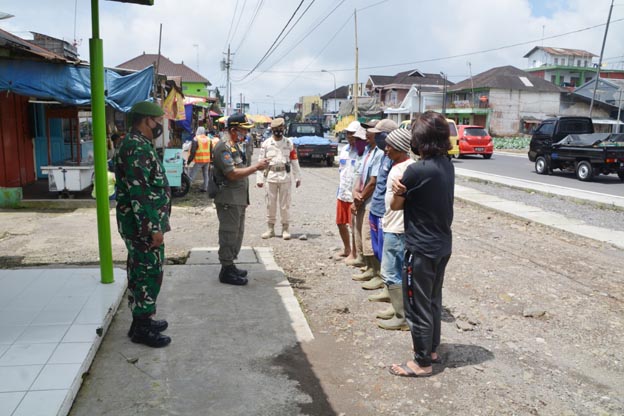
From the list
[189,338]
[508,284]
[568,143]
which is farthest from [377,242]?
[568,143]

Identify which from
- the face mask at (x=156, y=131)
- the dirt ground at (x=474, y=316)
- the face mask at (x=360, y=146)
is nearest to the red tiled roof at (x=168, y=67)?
the dirt ground at (x=474, y=316)

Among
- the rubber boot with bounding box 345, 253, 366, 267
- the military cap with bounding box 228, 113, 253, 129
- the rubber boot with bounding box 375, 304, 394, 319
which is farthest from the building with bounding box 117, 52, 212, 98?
the rubber boot with bounding box 375, 304, 394, 319

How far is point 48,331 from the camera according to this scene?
371 centimetres

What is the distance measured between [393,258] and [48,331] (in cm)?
273

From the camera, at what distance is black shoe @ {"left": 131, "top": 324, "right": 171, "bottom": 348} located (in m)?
3.78

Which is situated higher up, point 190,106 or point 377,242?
point 190,106

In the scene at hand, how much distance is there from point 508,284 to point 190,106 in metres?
15.0

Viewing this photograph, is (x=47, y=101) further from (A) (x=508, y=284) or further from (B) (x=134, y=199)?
(A) (x=508, y=284)

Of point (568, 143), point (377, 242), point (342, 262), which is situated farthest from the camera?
point (568, 143)

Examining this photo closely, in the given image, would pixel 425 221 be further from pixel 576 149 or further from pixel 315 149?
pixel 315 149

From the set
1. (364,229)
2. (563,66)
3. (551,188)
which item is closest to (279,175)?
(364,229)

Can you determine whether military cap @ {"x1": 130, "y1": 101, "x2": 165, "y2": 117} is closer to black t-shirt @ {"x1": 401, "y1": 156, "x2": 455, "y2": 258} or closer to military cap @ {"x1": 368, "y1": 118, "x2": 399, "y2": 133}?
black t-shirt @ {"x1": 401, "y1": 156, "x2": 455, "y2": 258}

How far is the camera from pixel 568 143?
55.6 feet

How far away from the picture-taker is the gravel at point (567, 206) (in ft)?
32.1
